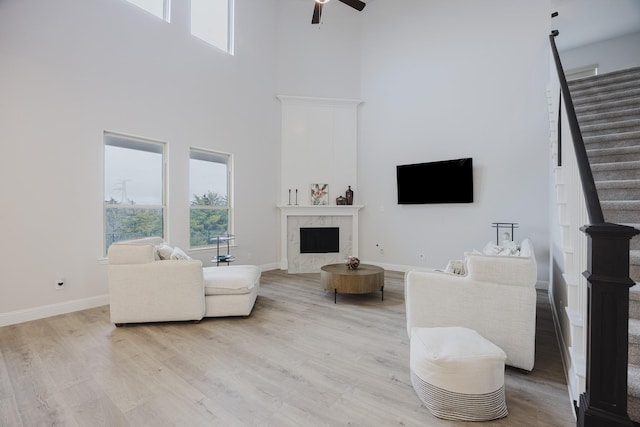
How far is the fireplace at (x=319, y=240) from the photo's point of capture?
6262 millimetres

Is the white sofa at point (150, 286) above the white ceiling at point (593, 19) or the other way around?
the other way around

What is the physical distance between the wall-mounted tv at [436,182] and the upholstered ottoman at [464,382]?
4.11 m

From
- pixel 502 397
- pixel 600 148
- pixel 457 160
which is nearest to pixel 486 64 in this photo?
pixel 457 160

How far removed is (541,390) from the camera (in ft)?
6.65

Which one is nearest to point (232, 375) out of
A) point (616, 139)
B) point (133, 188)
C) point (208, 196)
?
point (133, 188)

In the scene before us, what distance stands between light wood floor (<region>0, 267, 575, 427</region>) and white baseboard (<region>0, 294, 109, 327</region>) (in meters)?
0.15

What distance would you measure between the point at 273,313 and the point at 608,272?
3110 mm

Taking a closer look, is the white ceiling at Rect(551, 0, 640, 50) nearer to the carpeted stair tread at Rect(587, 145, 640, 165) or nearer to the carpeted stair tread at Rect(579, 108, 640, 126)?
the carpeted stair tread at Rect(579, 108, 640, 126)

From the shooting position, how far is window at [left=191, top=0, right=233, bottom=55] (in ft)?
16.7

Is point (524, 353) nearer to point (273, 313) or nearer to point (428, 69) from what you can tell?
point (273, 313)

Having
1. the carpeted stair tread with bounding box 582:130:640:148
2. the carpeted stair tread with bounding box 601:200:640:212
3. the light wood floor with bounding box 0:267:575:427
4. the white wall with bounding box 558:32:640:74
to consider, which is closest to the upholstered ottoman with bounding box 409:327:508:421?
the light wood floor with bounding box 0:267:575:427

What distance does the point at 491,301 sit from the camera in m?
2.30

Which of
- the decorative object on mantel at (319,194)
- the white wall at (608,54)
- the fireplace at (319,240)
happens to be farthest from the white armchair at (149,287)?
the white wall at (608,54)

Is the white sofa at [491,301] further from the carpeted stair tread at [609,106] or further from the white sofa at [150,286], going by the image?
the carpeted stair tread at [609,106]
